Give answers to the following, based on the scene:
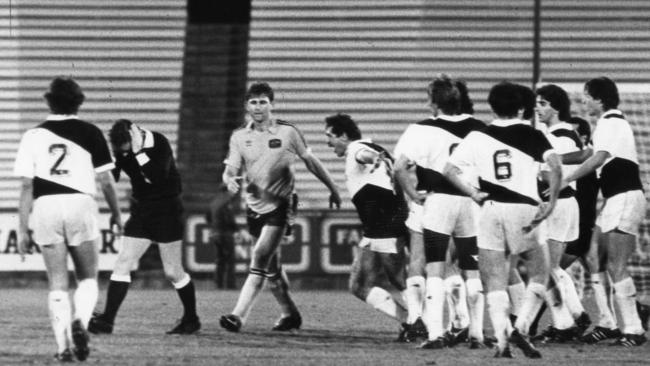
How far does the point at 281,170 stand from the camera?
12.3 m

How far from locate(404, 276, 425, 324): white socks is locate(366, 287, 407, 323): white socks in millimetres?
296

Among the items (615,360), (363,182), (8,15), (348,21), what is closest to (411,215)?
(363,182)

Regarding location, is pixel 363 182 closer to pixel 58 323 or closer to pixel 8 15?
pixel 58 323

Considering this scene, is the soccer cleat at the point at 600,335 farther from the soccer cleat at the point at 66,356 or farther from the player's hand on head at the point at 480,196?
the soccer cleat at the point at 66,356

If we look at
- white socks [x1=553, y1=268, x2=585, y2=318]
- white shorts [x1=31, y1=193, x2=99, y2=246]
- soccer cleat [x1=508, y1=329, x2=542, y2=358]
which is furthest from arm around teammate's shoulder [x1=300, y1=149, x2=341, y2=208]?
white shorts [x1=31, y1=193, x2=99, y2=246]

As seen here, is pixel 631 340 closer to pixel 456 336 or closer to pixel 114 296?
pixel 456 336

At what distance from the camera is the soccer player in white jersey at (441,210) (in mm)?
10156

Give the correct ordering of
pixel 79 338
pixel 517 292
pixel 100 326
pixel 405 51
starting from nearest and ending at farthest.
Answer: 1. pixel 79 338
2. pixel 517 292
3. pixel 100 326
4. pixel 405 51

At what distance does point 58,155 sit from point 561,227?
4.26 m

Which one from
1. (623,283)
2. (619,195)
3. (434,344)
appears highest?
(619,195)

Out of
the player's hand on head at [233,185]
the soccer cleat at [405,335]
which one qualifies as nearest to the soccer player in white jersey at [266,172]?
the player's hand on head at [233,185]

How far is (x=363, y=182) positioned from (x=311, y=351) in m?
2.01

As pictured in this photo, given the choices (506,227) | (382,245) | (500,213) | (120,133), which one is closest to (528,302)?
(506,227)

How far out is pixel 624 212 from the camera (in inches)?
439
